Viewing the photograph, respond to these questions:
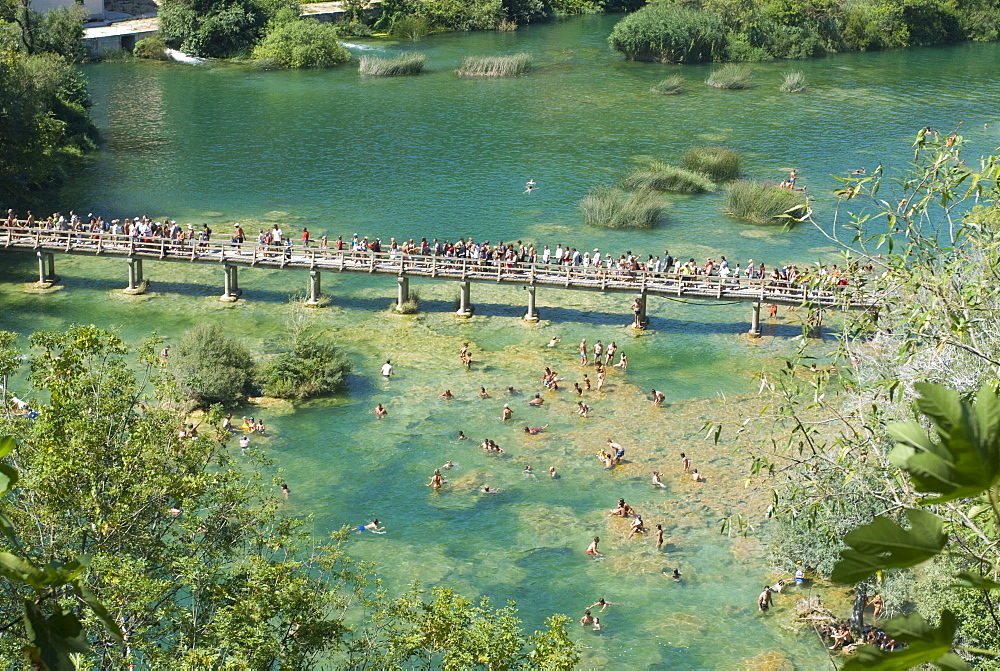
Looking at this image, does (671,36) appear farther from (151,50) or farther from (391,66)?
(151,50)

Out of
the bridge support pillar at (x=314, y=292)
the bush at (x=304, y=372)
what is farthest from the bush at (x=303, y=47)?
the bush at (x=304, y=372)

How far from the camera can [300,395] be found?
1489 inches

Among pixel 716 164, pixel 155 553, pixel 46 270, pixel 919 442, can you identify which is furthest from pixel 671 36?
pixel 919 442

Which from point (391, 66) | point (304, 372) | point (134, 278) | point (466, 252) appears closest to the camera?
point (304, 372)

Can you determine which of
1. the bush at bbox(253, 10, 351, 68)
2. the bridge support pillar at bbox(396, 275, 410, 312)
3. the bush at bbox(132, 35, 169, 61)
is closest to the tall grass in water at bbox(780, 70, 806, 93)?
the bush at bbox(253, 10, 351, 68)

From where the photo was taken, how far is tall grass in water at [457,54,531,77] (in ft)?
288

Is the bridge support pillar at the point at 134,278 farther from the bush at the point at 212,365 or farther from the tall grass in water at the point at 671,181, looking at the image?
the tall grass in water at the point at 671,181

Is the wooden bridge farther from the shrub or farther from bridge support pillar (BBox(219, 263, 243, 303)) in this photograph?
the shrub

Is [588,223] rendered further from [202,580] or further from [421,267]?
[202,580]

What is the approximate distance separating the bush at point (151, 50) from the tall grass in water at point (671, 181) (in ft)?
160

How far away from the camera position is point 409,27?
104 metres

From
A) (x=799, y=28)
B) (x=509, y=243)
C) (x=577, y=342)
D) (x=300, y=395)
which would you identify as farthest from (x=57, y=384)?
(x=799, y=28)

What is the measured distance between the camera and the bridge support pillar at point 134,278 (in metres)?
46.0

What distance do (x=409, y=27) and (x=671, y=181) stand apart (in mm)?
51182
